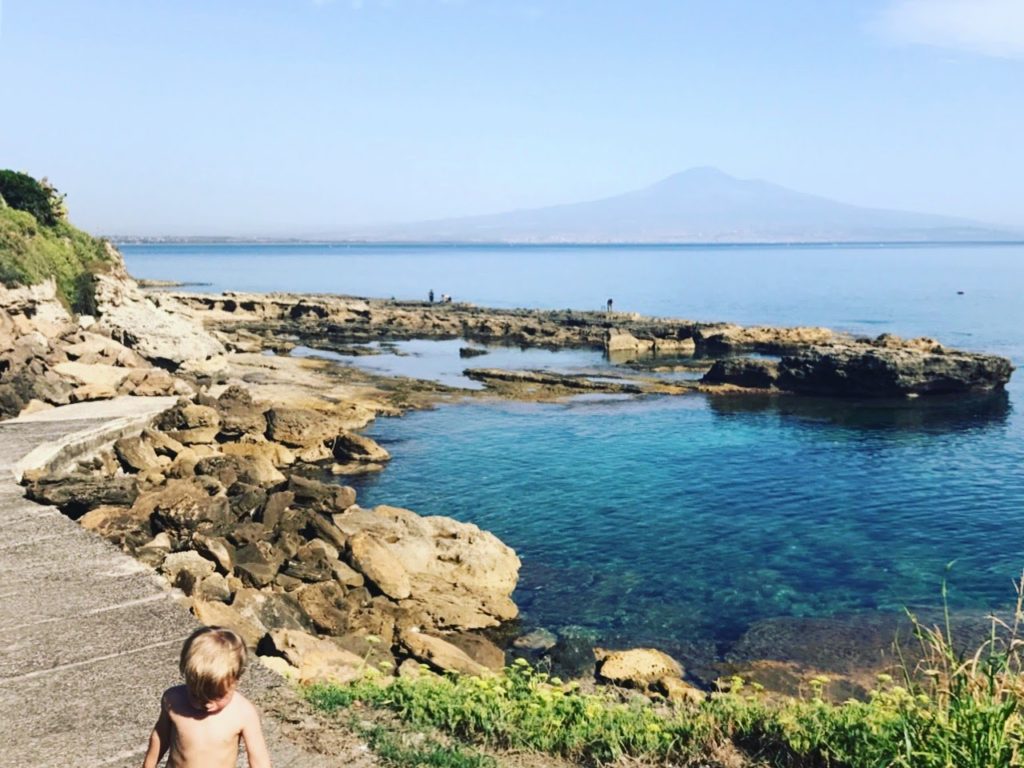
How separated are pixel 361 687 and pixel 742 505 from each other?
19.1m

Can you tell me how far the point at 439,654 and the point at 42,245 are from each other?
30.4 m

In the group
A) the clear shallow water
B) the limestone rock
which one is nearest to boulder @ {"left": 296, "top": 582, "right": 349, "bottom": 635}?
the limestone rock

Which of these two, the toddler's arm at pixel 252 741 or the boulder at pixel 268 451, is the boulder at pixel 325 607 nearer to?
the toddler's arm at pixel 252 741

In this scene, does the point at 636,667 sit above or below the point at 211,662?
below

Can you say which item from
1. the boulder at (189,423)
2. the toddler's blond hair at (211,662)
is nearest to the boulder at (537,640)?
the toddler's blond hair at (211,662)

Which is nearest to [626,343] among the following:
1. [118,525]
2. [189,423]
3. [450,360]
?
[450,360]

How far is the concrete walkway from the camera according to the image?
24.0ft

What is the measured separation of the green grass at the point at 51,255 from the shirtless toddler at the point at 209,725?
28.3m

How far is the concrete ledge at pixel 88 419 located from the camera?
55.9 feet

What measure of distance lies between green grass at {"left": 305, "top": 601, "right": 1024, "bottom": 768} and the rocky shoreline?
8.14ft

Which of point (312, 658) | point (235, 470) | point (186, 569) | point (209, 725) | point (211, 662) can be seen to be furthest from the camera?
point (235, 470)

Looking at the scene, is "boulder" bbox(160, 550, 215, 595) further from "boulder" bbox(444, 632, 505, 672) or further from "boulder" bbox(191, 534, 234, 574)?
"boulder" bbox(444, 632, 505, 672)

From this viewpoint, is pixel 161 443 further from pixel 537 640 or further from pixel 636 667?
pixel 636 667

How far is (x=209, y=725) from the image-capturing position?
201 inches
